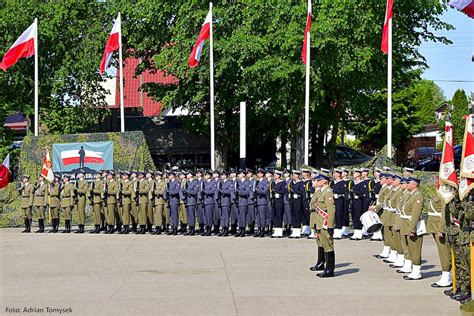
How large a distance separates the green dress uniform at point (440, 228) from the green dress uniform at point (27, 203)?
50.3 feet

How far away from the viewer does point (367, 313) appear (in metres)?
10.8

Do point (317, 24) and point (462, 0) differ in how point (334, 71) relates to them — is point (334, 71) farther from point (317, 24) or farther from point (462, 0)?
point (462, 0)

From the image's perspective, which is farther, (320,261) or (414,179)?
(320,261)

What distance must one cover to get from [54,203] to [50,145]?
307 cm

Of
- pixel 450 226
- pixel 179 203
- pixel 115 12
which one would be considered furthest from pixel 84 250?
pixel 115 12

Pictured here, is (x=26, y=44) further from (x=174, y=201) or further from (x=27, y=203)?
(x=174, y=201)

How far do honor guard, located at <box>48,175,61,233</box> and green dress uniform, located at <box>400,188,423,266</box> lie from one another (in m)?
13.6

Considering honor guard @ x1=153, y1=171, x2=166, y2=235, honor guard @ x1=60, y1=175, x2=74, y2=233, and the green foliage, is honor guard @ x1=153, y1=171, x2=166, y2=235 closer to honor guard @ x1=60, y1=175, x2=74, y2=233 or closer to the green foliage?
the green foliage

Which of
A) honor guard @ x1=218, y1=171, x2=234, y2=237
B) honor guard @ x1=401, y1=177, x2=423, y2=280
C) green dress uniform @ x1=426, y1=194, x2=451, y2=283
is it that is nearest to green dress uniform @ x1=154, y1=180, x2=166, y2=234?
honor guard @ x1=218, y1=171, x2=234, y2=237

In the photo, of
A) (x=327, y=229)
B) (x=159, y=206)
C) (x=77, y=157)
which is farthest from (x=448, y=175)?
(x=77, y=157)

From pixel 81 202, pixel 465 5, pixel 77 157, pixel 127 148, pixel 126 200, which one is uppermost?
pixel 465 5

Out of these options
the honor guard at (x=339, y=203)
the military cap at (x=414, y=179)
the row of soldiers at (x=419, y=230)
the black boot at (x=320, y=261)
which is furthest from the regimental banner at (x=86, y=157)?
the military cap at (x=414, y=179)

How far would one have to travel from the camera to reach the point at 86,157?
2675cm

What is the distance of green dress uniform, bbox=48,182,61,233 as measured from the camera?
25.0 meters
